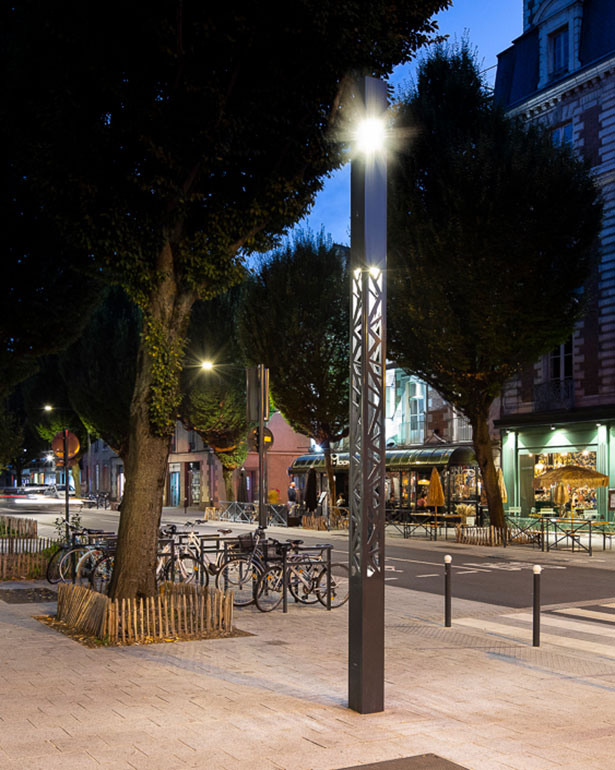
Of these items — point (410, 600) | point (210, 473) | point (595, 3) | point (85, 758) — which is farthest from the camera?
point (210, 473)

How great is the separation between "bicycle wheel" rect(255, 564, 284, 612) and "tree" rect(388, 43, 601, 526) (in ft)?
45.0

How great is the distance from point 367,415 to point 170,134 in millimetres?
6225

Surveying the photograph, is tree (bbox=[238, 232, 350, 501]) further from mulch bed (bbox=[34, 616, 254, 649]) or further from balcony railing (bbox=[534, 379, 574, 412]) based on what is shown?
mulch bed (bbox=[34, 616, 254, 649])

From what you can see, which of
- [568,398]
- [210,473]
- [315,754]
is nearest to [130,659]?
[315,754]

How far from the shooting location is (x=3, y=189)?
1698 cm

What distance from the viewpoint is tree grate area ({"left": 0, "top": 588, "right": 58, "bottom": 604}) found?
14062 mm

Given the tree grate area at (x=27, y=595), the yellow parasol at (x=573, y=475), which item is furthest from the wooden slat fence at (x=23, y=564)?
the yellow parasol at (x=573, y=475)

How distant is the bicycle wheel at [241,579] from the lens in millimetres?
13469

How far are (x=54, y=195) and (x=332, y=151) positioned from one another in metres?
3.98

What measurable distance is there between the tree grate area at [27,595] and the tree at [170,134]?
10.3 ft

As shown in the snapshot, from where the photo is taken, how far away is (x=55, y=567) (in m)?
16.8

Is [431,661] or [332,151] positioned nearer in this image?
[431,661]

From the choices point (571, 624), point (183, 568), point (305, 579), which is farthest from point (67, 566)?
point (571, 624)

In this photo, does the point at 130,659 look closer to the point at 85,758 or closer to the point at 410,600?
the point at 85,758
